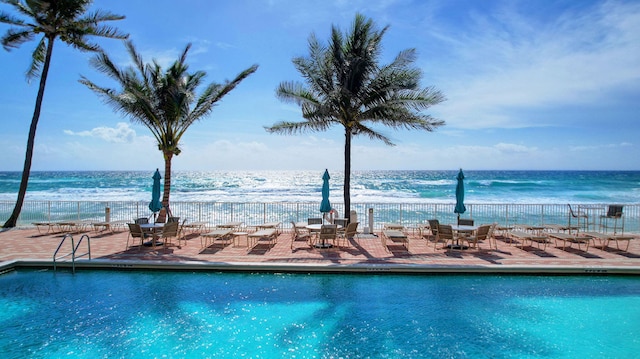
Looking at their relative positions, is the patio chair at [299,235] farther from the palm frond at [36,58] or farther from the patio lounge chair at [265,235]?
the palm frond at [36,58]

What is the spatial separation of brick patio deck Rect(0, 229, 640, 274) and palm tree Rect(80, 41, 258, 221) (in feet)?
15.0

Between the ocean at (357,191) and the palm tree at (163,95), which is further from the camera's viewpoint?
the ocean at (357,191)

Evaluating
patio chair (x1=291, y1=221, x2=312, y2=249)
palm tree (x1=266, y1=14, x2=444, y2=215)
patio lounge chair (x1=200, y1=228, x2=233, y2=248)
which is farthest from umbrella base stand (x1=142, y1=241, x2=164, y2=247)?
palm tree (x1=266, y1=14, x2=444, y2=215)

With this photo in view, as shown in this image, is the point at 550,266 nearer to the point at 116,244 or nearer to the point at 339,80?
the point at 339,80

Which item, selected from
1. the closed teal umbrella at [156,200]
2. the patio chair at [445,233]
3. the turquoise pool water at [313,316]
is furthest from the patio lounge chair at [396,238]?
the closed teal umbrella at [156,200]

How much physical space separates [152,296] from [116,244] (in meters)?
5.17

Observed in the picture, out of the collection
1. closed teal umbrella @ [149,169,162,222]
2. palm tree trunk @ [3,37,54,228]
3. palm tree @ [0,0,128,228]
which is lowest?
closed teal umbrella @ [149,169,162,222]

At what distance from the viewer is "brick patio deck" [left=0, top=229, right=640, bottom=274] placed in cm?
939

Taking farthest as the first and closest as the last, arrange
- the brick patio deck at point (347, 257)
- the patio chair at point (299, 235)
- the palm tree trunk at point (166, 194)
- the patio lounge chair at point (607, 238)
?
the palm tree trunk at point (166, 194), the patio chair at point (299, 235), the patio lounge chair at point (607, 238), the brick patio deck at point (347, 257)

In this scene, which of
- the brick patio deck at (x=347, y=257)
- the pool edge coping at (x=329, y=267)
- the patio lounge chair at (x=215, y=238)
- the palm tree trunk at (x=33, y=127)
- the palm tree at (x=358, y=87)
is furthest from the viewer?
the palm tree trunk at (x=33, y=127)

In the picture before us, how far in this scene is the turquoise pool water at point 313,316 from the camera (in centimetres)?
596

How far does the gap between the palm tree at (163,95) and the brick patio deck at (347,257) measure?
458 centimetres

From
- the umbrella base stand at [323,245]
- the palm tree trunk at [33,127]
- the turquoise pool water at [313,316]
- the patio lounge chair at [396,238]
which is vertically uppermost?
the palm tree trunk at [33,127]

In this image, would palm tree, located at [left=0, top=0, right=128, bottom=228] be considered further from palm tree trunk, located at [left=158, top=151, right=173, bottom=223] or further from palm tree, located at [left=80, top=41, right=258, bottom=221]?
palm tree trunk, located at [left=158, top=151, right=173, bottom=223]
